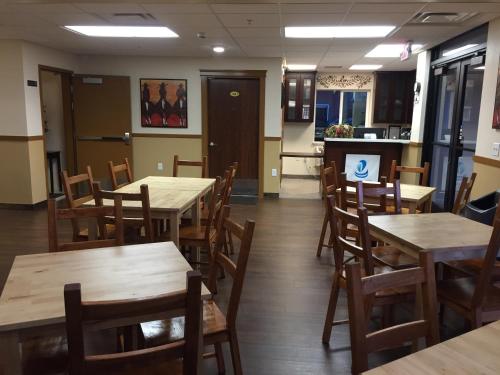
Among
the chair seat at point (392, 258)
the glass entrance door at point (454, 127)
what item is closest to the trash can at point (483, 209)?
the chair seat at point (392, 258)

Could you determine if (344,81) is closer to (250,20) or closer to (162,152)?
(162,152)

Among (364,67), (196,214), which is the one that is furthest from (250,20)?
(364,67)

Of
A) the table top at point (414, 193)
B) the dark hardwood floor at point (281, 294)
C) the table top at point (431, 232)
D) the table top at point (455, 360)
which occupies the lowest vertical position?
the dark hardwood floor at point (281, 294)

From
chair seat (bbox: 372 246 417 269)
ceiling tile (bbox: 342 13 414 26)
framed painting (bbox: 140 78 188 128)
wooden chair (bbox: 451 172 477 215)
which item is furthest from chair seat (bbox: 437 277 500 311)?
framed painting (bbox: 140 78 188 128)

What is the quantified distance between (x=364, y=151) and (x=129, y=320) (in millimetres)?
6096

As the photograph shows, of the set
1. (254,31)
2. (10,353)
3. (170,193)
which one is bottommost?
(10,353)

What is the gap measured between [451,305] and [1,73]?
19.5 feet

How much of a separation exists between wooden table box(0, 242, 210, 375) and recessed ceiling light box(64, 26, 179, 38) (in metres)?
3.48

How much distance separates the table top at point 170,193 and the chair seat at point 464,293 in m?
1.73

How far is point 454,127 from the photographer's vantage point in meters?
5.25

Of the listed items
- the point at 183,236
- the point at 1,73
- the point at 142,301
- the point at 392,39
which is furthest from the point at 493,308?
the point at 1,73

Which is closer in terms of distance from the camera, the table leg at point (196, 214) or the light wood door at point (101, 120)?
the table leg at point (196, 214)

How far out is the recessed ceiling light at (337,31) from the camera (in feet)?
14.8

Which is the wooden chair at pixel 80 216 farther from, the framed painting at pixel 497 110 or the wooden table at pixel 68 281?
the framed painting at pixel 497 110
